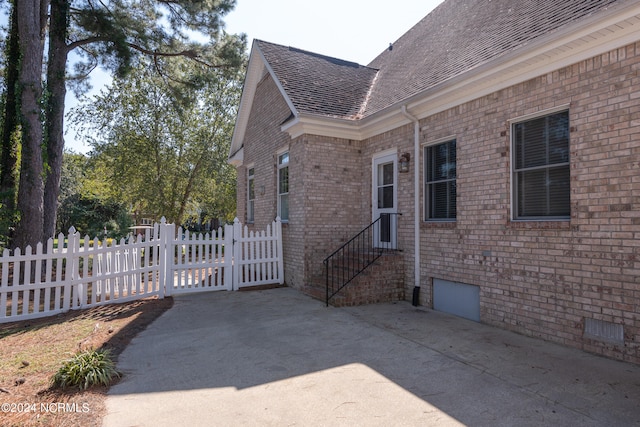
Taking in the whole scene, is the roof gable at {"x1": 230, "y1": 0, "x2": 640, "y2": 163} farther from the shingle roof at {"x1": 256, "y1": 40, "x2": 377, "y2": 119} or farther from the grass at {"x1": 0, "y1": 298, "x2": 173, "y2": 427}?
the grass at {"x1": 0, "y1": 298, "x2": 173, "y2": 427}

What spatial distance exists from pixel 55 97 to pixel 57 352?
7.88m

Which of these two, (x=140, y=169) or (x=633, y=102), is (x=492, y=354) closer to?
(x=633, y=102)

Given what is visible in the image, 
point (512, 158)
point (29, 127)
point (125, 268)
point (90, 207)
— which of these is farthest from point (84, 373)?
point (90, 207)

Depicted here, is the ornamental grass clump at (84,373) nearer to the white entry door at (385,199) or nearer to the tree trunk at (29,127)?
the white entry door at (385,199)

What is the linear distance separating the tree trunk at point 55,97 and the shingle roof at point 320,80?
5.29 meters

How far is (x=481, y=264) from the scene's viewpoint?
5559 millimetres

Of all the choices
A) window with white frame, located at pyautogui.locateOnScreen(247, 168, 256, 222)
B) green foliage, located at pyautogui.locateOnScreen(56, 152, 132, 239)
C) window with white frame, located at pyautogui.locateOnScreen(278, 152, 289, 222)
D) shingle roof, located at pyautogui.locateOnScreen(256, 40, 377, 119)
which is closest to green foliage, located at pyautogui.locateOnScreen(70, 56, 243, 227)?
green foliage, located at pyautogui.locateOnScreen(56, 152, 132, 239)

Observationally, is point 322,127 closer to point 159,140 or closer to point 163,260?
point 163,260

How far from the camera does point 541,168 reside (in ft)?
16.1

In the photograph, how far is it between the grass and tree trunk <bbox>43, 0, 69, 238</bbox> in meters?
4.95

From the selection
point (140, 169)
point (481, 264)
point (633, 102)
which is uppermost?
point (140, 169)

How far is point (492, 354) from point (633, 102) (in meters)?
3.30

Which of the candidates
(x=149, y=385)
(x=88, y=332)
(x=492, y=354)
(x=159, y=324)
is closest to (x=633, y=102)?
(x=492, y=354)

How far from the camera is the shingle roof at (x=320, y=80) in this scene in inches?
336
